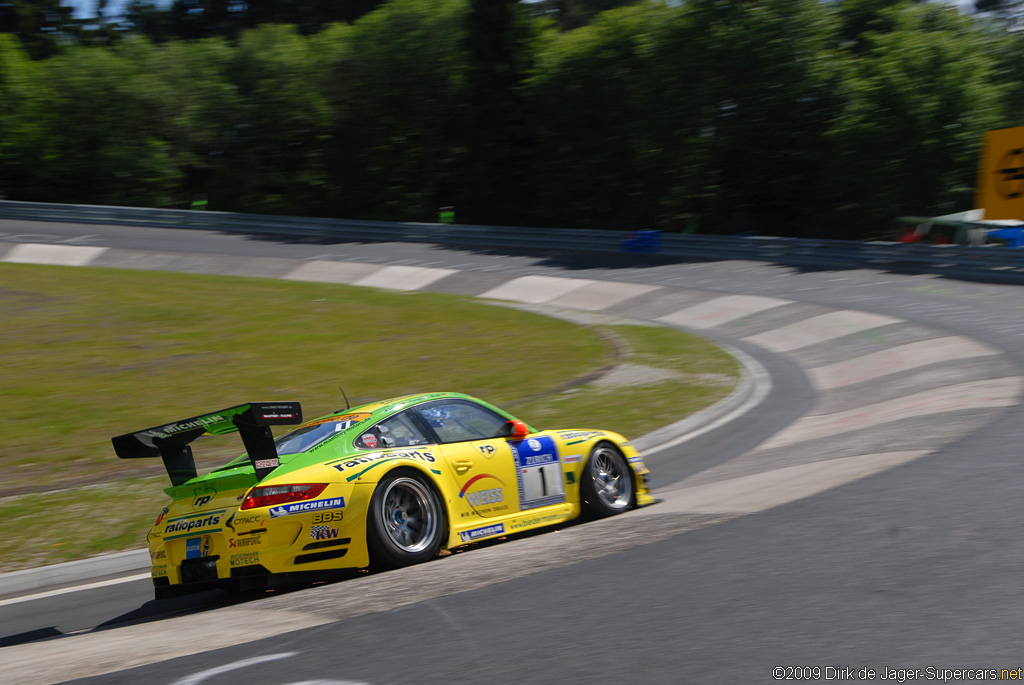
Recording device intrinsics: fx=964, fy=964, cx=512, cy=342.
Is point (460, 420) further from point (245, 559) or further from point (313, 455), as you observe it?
point (245, 559)

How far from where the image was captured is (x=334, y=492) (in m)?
6.14

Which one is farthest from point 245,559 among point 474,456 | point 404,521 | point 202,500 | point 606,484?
point 606,484

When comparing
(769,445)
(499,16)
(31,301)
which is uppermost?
(499,16)

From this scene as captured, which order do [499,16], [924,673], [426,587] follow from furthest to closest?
[499,16] < [426,587] < [924,673]

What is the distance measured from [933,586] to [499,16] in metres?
37.4

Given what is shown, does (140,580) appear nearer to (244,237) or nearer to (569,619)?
(569,619)

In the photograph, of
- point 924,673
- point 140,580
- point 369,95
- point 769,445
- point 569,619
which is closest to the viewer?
point 924,673

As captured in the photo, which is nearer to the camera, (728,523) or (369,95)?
(728,523)

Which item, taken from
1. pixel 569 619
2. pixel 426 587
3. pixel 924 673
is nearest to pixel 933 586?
pixel 924 673

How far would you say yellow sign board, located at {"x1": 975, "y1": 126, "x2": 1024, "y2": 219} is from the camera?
25078 mm

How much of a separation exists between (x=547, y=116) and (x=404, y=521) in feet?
110

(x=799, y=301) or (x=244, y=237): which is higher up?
(x=244, y=237)

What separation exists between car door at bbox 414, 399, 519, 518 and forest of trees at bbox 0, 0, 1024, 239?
27424 mm

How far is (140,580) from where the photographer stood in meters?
7.41
